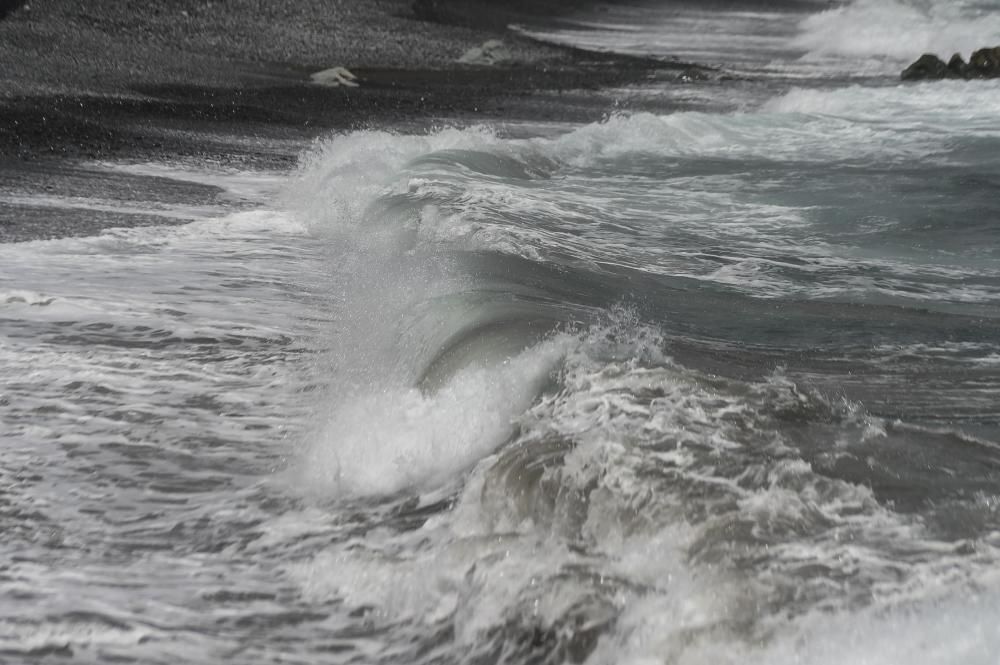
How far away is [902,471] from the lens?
3.49m

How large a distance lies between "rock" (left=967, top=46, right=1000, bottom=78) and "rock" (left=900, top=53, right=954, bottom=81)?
13.7 inches

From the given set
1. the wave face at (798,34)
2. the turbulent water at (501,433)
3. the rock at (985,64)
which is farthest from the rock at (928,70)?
the turbulent water at (501,433)

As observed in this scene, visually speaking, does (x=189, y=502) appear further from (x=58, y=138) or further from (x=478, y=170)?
(x=58, y=138)

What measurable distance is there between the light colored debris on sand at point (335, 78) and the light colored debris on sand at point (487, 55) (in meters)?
2.62

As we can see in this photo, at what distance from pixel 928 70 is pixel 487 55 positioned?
Answer: 21.1 feet

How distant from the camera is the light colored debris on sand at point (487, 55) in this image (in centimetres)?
1800

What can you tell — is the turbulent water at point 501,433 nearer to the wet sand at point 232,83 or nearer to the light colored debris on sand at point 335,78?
the wet sand at point 232,83

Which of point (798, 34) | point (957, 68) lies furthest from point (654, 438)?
point (798, 34)

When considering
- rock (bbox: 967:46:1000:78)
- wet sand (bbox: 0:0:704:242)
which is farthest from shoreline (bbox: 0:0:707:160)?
rock (bbox: 967:46:1000:78)

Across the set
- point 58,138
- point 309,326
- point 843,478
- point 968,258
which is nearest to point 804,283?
point 968,258

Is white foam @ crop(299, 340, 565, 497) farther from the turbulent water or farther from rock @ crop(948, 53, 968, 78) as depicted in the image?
rock @ crop(948, 53, 968, 78)

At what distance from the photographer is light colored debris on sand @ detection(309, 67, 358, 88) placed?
50.2 feet

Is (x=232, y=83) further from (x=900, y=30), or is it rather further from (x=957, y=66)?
(x=900, y=30)

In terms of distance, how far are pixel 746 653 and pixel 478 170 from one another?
268 inches
